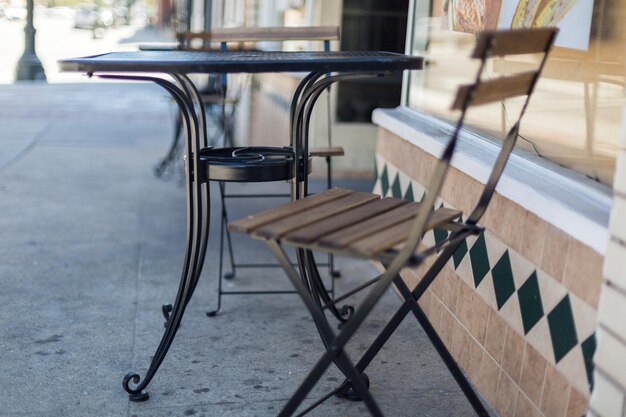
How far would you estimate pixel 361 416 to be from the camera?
9.73 ft

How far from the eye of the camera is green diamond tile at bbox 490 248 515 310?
297cm

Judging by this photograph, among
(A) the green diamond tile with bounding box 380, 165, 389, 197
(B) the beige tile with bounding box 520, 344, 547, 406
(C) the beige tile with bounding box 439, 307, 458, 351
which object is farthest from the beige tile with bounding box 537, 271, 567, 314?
(A) the green diamond tile with bounding box 380, 165, 389, 197

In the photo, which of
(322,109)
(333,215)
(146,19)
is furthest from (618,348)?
(146,19)

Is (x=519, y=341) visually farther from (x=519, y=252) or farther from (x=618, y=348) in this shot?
(x=618, y=348)

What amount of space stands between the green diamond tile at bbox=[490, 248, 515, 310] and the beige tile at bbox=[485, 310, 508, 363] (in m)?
0.06

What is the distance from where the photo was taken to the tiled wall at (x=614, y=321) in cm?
209

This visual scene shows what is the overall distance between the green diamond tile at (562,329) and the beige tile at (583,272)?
7cm

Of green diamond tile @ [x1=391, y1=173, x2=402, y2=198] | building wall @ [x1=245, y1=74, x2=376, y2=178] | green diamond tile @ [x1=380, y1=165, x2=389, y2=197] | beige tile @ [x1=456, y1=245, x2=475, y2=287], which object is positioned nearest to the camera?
beige tile @ [x1=456, y1=245, x2=475, y2=287]

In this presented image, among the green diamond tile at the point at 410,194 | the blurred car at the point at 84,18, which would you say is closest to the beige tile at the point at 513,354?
the green diamond tile at the point at 410,194

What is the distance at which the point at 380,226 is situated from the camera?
240 centimetres

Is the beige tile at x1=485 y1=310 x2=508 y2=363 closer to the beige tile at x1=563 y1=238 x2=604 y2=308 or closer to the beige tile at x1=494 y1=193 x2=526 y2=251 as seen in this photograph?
the beige tile at x1=494 y1=193 x2=526 y2=251

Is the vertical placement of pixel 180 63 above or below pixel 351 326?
above

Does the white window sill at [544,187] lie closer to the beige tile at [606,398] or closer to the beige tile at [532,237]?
the beige tile at [532,237]

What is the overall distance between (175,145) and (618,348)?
5627mm
